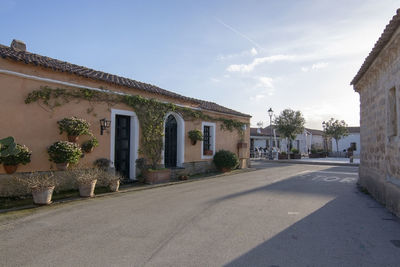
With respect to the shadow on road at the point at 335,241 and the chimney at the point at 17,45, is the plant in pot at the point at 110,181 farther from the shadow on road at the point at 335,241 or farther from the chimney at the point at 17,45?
the chimney at the point at 17,45

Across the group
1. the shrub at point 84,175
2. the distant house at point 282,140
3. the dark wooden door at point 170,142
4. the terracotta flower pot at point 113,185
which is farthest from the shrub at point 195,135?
the distant house at point 282,140

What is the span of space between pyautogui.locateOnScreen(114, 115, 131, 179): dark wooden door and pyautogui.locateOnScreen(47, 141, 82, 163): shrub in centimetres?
271

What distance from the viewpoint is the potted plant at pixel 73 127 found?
26.5ft

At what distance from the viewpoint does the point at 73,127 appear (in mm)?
8125

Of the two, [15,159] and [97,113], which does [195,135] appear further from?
[15,159]

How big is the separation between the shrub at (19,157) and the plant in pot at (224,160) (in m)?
9.22

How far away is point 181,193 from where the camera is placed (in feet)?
27.6

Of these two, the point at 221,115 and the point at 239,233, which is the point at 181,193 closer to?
the point at 239,233

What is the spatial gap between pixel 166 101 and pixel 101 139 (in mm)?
3788

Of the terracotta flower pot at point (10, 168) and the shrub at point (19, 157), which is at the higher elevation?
the shrub at point (19, 157)

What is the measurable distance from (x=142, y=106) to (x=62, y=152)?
4.00m

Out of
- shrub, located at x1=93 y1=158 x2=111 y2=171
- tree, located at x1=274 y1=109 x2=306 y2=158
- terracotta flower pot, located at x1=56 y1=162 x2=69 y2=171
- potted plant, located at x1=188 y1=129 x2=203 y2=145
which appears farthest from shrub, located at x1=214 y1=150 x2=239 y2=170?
tree, located at x1=274 y1=109 x2=306 y2=158

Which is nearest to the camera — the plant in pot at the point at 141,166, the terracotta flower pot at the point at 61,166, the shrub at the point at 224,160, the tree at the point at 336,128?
the terracotta flower pot at the point at 61,166

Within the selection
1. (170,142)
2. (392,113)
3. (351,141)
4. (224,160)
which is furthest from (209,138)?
(351,141)
